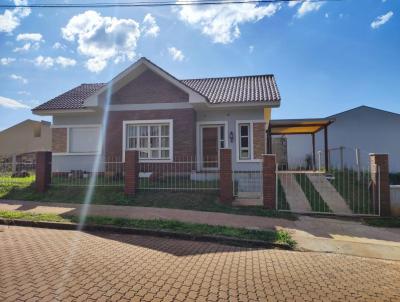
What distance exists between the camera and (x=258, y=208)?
1045 cm

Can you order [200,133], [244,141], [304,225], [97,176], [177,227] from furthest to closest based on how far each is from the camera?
[200,133], [244,141], [97,176], [304,225], [177,227]

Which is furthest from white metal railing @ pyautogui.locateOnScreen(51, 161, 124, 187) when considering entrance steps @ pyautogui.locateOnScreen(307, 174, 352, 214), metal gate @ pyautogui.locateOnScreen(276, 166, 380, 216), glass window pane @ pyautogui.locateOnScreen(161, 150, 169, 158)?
entrance steps @ pyautogui.locateOnScreen(307, 174, 352, 214)

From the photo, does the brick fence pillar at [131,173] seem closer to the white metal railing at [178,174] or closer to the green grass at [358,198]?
the white metal railing at [178,174]

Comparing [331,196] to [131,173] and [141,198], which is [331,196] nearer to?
[141,198]

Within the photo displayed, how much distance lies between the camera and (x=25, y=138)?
41.8 metres

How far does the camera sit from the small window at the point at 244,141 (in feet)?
52.4

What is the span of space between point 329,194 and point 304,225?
4.02 m

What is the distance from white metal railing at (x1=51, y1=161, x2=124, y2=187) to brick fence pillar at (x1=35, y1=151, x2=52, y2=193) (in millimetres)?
418

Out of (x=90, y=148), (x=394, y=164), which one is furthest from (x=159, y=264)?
(x=394, y=164)

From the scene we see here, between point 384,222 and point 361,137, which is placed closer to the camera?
point 384,222

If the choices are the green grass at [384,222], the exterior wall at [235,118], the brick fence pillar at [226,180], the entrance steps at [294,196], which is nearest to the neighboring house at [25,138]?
the exterior wall at [235,118]

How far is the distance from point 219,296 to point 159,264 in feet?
4.92

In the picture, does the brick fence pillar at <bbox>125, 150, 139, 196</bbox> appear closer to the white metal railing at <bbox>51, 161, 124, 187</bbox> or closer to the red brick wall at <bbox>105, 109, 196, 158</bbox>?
the white metal railing at <bbox>51, 161, 124, 187</bbox>

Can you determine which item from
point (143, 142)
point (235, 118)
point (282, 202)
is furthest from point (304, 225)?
point (143, 142)
